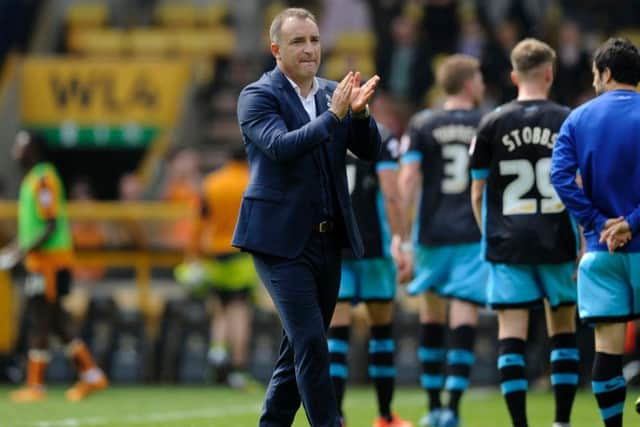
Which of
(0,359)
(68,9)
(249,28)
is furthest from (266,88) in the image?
(68,9)

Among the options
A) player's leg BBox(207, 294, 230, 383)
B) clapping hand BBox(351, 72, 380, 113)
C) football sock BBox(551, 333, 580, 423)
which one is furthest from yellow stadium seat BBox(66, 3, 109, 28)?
clapping hand BBox(351, 72, 380, 113)

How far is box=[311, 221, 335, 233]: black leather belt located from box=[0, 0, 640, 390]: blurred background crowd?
7.24m

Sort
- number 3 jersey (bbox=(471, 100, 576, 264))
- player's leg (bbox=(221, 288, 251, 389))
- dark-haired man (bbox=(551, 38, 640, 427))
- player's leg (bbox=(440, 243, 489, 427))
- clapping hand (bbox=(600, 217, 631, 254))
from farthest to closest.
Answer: player's leg (bbox=(221, 288, 251, 389)), player's leg (bbox=(440, 243, 489, 427)), number 3 jersey (bbox=(471, 100, 576, 264)), dark-haired man (bbox=(551, 38, 640, 427)), clapping hand (bbox=(600, 217, 631, 254))

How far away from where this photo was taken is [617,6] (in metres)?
22.0

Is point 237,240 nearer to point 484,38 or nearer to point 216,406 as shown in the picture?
point 216,406

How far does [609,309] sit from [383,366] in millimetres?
2527

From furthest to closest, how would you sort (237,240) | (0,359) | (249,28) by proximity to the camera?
1. (249,28)
2. (0,359)
3. (237,240)

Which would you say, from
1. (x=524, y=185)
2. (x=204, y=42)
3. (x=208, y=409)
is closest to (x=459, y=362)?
(x=524, y=185)

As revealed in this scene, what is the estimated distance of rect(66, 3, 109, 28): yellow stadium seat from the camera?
2456 centimetres

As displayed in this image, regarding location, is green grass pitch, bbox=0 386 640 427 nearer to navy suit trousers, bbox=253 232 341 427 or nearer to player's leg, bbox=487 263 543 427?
player's leg, bbox=487 263 543 427

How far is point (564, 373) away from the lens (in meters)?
9.16

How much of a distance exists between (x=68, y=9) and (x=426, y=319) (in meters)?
15.3

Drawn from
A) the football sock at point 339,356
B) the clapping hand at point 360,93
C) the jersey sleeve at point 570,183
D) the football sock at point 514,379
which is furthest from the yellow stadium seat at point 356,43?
the clapping hand at point 360,93

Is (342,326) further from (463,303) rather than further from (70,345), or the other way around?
(70,345)
